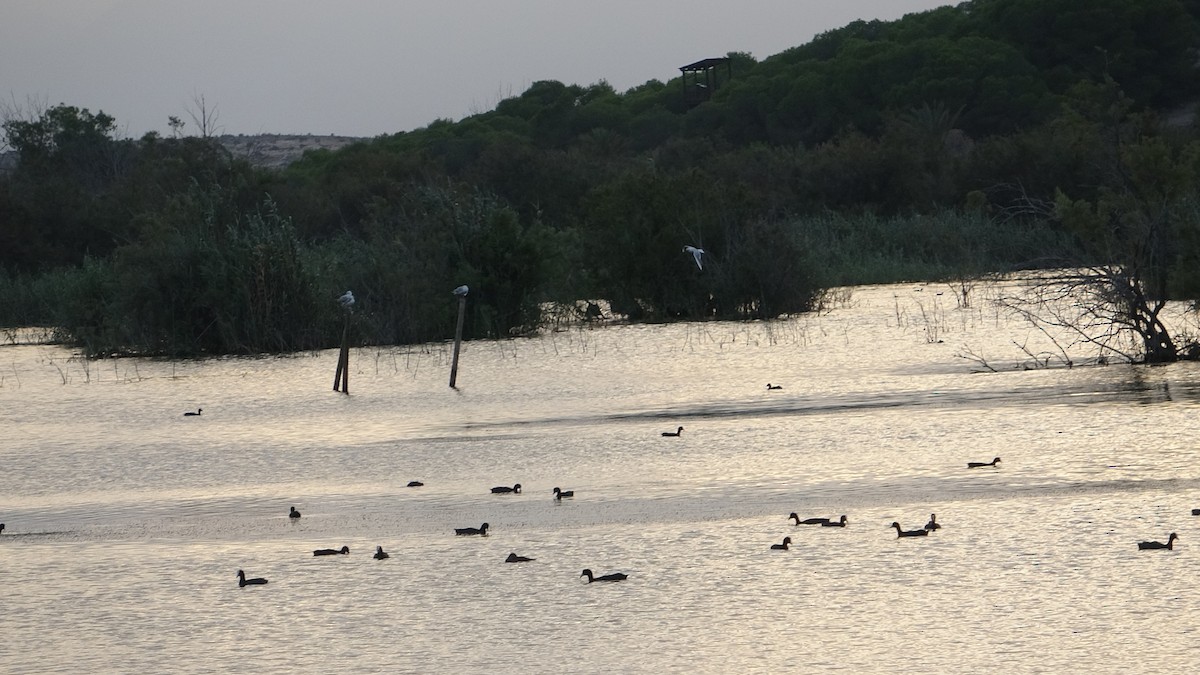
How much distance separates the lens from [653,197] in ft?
111

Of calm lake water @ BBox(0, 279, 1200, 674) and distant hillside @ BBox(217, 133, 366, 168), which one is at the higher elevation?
distant hillside @ BBox(217, 133, 366, 168)

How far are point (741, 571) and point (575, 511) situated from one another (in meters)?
2.36

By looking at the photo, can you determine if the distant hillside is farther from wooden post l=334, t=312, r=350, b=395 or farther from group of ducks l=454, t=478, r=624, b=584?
group of ducks l=454, t=478, r=624, b=584

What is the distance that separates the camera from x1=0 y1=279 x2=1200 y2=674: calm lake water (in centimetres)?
772

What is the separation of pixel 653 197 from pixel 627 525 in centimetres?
2363

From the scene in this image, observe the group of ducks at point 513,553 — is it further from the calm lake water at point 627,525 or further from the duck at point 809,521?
the duck at point 809,521

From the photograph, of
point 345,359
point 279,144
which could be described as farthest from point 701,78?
point 345,359

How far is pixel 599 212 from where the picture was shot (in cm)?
3391

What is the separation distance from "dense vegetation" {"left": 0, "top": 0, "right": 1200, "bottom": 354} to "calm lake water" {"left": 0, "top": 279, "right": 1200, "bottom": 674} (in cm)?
561

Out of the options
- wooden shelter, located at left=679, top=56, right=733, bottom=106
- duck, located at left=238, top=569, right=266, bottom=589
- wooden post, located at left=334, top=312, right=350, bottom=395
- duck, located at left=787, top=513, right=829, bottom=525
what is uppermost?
wooden shelter, located at left=679, top=56, right=733, bottom=106

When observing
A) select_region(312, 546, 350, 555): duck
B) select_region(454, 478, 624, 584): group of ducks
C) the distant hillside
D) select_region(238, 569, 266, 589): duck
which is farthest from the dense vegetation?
the distant hillside

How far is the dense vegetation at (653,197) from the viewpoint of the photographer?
95.3ft

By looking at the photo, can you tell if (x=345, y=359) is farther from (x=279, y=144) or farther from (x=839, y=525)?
(x=279, y=144)

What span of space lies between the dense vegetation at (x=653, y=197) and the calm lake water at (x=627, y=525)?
561 cm
